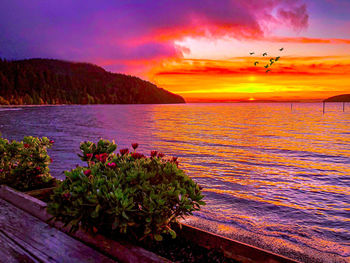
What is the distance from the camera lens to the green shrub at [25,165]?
6.73 meters

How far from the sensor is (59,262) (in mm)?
3725

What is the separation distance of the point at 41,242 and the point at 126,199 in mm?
2096

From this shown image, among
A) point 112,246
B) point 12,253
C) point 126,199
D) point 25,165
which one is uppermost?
point 126,199

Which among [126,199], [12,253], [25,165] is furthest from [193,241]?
[25,165]

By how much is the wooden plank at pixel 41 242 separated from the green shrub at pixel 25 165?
151 centimetres

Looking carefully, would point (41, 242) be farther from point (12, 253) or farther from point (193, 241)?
point (193, 241)

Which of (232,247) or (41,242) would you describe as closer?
(232,247)

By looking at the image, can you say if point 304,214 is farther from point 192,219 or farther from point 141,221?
point 141,221

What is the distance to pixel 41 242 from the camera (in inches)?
168

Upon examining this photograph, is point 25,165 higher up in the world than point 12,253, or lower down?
higher up

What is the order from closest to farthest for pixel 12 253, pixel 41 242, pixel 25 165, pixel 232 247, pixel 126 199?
pixel 126 199 → pixel 232 247 → pixel 12 253 → pixel 41 242 → pixel 25 165

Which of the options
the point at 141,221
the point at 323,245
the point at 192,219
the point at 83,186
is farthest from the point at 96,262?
the point at 323,245

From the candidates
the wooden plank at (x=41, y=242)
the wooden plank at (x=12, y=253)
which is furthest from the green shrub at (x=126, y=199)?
the wooden plank at (x=12, y=253)

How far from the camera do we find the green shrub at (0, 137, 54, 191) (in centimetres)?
673
